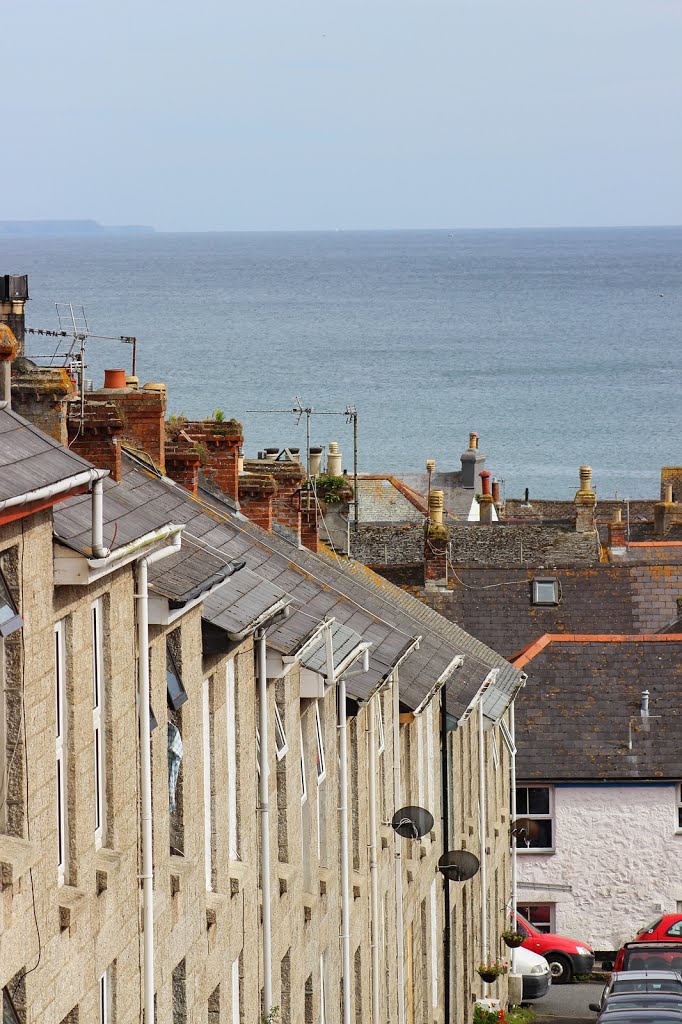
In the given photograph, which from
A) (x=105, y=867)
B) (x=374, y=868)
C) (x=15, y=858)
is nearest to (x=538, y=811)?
(x=374, y=868)

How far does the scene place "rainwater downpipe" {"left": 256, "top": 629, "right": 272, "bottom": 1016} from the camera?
17.0m

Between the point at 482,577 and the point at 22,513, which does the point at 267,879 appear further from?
the point at 482,577

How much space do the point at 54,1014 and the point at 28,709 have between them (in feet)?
6.15

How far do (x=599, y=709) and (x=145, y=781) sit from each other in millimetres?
31381

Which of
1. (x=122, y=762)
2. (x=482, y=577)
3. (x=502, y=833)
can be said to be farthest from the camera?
(x=482, y=577)

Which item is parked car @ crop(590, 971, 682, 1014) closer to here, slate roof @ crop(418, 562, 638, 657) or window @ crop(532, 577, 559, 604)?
slate roof @ crop(418, 562, 638, 657)

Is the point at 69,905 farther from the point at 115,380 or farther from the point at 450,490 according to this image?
the point at 450,490

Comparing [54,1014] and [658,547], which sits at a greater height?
[54,1014]

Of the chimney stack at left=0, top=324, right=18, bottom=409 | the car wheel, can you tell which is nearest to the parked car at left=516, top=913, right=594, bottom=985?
the car wheel

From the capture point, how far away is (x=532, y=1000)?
37281 millimetres

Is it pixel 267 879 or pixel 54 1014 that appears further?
pixel 267 879

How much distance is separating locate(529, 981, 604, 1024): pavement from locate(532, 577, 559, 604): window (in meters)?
12.0

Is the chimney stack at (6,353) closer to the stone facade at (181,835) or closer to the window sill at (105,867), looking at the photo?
the stone facade at (181,835)

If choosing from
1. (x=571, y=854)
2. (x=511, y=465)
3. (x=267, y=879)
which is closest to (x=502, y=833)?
(x=571, y=854)
